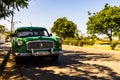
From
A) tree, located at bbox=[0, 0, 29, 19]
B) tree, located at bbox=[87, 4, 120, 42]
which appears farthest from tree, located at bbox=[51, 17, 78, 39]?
tree, located at bbox=[0, 0, 29, 19]

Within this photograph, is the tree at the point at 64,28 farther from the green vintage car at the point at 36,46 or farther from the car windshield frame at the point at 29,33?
the green vintage car at the point at 36,46

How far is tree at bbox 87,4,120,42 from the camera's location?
68.6 metres

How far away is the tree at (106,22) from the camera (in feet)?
225

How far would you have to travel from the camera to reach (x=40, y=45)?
12.7 meters

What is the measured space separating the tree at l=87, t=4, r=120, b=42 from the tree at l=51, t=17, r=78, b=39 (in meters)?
20.3

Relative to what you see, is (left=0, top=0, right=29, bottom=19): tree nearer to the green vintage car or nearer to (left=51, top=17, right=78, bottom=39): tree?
the green vintage car

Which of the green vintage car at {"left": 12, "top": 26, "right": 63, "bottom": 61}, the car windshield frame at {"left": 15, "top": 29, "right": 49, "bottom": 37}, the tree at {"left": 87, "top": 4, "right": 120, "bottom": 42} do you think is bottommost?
the green vintage car at {"left": 12, "top": 26, "right": 63, "bottom": 61}

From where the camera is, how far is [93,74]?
31.0 ft

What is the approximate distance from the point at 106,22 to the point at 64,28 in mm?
27884

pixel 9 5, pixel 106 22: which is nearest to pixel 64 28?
pixel 106 22

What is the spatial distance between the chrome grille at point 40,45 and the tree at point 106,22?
56581 mm

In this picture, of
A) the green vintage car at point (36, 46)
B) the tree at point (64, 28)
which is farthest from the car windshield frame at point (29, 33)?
the tree at point (64, 28)

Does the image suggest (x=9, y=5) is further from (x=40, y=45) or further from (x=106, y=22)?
(x=106, y=22)

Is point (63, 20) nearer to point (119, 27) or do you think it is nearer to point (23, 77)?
point (119, 27)
